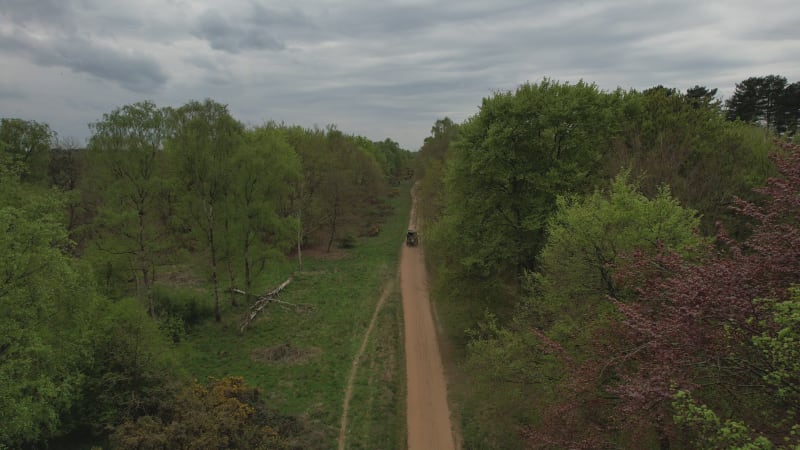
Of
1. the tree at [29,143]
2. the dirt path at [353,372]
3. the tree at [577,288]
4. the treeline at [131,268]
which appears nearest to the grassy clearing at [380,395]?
the dirt path at [353,372]

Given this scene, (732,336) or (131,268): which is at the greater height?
(732,336)

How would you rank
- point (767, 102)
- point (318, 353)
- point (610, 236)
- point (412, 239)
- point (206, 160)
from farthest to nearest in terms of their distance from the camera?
point (412, 239), point (767, 102), point (206, 160), point (318, 353), point (610, 236)

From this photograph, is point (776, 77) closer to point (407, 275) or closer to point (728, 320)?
point (407, 275)

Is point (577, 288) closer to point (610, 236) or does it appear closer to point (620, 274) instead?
point (610, 236)

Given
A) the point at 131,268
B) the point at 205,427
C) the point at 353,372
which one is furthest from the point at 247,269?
the point at 205,427

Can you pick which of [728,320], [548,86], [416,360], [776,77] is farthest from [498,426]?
[776,77]

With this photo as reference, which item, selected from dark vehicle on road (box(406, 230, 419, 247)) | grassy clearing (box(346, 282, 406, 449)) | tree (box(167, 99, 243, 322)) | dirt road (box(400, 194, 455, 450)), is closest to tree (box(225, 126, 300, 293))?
tree (box(167, 99, 243, 322))
